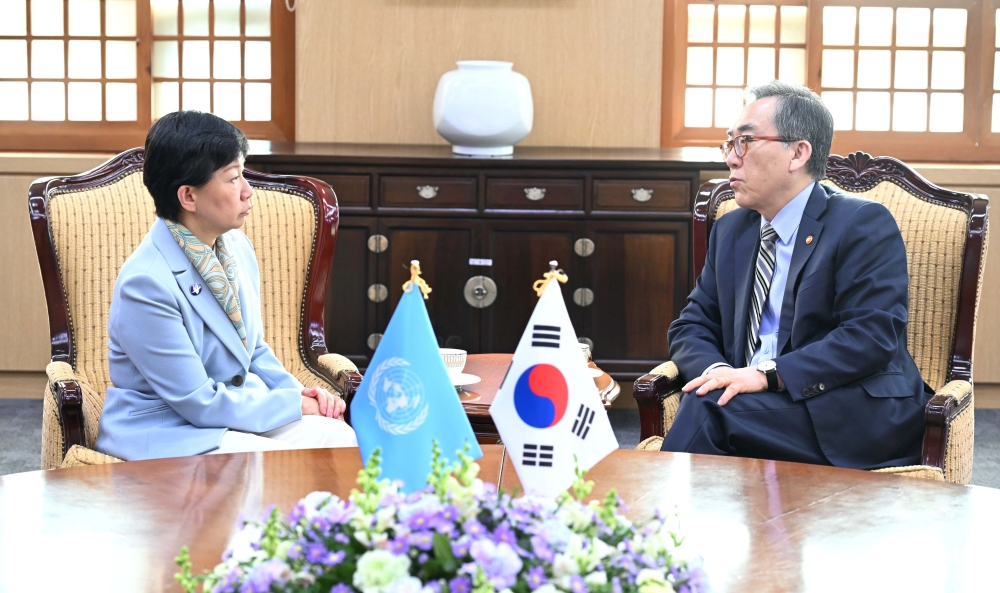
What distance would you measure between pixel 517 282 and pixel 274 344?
1.62 m

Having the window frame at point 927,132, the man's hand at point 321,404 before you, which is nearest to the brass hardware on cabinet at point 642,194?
the window frame at point 927,132

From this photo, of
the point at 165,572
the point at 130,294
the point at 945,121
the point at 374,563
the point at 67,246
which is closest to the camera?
the point at 374,563

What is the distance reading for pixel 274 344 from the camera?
2.83m

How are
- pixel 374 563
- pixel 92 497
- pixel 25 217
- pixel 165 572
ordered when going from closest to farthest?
pixel 374 563 < pixel 165 572 < pixel 92 497 < pixel 25 217

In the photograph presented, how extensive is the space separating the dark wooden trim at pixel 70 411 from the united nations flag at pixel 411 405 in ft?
3.79

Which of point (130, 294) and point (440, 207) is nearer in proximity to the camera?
point (130, 294)

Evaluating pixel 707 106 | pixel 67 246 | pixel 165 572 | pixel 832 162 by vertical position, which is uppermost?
pixel 707 106

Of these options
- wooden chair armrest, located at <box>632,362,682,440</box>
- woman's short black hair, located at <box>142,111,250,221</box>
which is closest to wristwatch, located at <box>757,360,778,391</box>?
wooden chair armrest, located at <box>632,362,682,440</box>

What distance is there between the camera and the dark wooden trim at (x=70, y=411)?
7.25ft

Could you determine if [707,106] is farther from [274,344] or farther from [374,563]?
[374,563]

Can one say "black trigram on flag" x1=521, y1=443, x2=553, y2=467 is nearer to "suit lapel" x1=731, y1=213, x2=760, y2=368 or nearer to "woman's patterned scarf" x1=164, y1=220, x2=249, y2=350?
"woman's patterned scarf" x1=164, y1=220, x2=249, y2=350

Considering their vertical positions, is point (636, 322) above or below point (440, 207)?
below

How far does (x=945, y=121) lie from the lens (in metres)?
5.09

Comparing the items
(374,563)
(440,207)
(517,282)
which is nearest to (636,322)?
(517,282)
